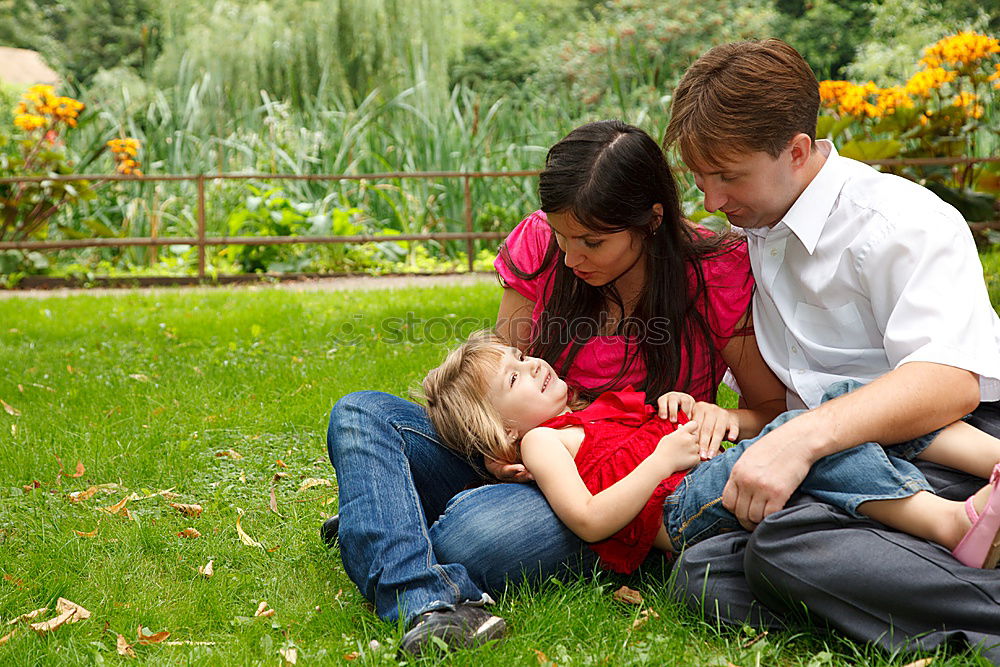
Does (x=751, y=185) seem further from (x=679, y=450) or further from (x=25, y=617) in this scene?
(x=25, y=617)

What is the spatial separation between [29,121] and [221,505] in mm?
6403


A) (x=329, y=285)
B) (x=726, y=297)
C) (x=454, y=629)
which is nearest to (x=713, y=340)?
(x=726, y=297)

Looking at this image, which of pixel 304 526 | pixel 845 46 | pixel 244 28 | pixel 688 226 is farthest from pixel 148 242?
pixel 845 46

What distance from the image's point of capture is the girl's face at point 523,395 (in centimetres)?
240

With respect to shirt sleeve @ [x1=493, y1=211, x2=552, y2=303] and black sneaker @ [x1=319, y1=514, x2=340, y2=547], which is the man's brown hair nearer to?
shirt sleeve @ [x1=493, y1=211, x2=552, y2=303]

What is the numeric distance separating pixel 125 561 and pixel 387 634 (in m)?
0.87

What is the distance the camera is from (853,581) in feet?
5.90

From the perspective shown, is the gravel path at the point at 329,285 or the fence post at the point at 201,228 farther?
the fence post at the point at 201,228

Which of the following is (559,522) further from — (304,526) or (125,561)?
(125,561)

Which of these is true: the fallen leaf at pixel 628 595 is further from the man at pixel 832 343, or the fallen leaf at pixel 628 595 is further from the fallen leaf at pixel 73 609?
the fallen leaf at pixel 73 609

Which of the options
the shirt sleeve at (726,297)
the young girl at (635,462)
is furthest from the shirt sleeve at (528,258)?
the shirt sleeve at (726,297)

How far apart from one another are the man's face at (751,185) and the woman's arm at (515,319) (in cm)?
67

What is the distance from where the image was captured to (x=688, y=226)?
99.4 inches

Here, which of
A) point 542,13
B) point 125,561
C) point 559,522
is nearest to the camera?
point 559,522
